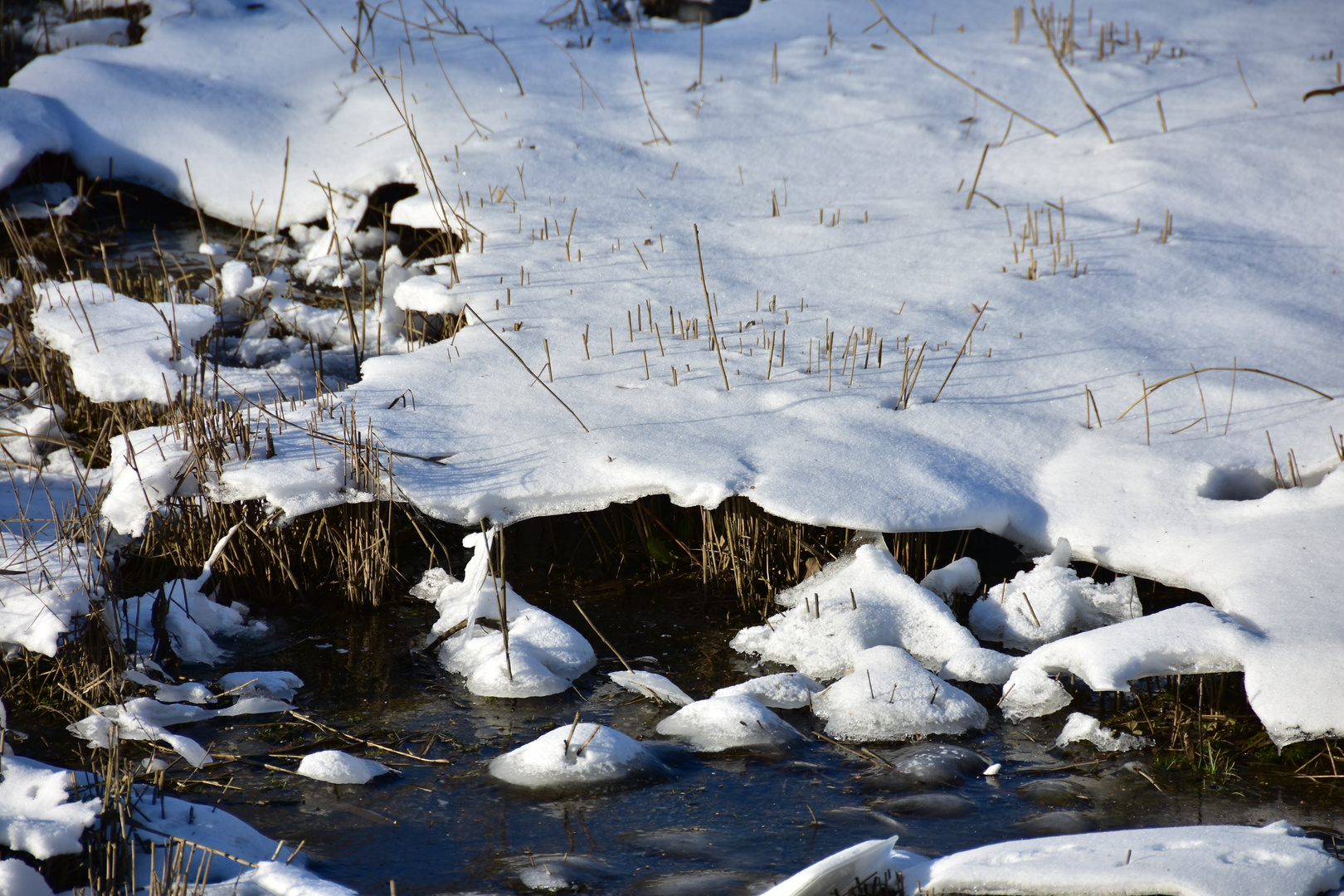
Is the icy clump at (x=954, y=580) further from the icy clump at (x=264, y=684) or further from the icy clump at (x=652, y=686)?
the icy clump at (x=264, y=684)

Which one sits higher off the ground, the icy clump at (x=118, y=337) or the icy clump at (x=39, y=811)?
the icy clump at (x=118, y=337)

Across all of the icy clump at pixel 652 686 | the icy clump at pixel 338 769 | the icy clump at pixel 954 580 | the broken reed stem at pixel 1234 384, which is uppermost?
the broken reed stem at pixel 1234 384

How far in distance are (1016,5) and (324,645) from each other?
8538 mm

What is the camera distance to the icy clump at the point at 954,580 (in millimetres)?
3762

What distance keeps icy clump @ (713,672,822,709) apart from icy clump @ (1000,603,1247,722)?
0.65 m

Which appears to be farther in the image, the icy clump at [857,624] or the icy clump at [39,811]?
the icy clump at [857,624]

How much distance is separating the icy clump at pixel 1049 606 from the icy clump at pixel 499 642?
1485 millimetres

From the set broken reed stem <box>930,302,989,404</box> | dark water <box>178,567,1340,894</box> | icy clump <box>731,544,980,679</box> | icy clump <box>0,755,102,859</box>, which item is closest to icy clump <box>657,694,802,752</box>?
dark water <box>178,567,1340,894</box>

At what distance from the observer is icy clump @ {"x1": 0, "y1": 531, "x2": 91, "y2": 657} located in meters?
3.09

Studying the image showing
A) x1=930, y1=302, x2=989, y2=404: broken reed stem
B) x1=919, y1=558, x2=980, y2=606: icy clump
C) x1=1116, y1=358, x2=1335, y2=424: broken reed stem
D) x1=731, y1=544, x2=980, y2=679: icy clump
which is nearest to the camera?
x1=731, y1=544, x2=980, y2=679: icy clump

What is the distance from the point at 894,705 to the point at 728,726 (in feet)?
1.78

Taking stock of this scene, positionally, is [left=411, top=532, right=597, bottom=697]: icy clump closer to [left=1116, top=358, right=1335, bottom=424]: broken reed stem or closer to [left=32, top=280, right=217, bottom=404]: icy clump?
[left=32, top=280, right=217, bottom=404]: icy clump

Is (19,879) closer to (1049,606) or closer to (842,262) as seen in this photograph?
(1049,606)

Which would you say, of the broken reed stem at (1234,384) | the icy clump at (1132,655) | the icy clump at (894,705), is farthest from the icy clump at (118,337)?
the broken reed stem at (1234,384)
